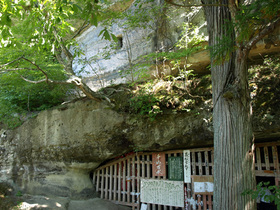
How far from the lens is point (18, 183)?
748 cm

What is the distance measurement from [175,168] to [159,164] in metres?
0.51

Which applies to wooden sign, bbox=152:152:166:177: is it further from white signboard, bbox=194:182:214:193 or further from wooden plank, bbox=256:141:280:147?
wooden plank, bbox=256:141:280:147

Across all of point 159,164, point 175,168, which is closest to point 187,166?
point 175,168

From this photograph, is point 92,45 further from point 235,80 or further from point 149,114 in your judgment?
point 235,80

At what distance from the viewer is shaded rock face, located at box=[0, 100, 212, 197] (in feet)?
20.0

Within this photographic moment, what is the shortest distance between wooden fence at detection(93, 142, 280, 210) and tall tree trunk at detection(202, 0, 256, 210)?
269cm

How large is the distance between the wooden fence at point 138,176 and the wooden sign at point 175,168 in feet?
0.48

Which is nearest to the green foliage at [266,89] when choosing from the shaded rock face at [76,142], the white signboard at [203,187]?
the shaded rock face at [76,142]

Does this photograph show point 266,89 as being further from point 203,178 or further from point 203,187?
point 203,187

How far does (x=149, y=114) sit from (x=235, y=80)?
2935mm

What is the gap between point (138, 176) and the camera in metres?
6.82

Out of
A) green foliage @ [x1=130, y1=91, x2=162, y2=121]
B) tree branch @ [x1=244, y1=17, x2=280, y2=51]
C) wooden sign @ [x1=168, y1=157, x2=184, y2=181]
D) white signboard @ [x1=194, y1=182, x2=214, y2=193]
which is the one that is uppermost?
tree branch @ [x1=244, y1=17, x2=280, y2=51]

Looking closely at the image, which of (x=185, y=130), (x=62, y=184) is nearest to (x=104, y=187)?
(x=62, y=184)

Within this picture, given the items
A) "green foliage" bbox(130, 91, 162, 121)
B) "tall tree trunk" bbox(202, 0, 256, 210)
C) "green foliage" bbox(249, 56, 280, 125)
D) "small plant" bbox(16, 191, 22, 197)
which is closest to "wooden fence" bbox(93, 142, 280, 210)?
"green foliage" bbox(249, 56, 280, 125)
